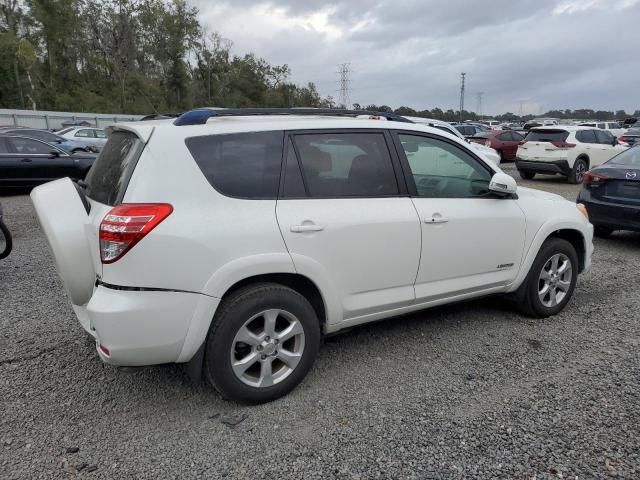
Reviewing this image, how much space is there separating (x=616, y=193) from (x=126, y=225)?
6.60 metres

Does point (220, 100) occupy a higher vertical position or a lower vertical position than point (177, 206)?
higher

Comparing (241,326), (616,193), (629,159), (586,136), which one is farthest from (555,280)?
(586,136)

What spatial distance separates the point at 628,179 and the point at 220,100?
215 feet

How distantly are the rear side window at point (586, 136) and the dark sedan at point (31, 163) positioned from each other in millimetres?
13469

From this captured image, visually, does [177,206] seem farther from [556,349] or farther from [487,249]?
[556,349]

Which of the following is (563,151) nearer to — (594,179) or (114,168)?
(594,179)

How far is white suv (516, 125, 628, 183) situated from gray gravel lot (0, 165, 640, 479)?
1129cm

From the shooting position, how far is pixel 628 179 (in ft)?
21.9

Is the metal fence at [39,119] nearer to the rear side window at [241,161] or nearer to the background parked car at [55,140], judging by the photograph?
the background parked car at [55,140]

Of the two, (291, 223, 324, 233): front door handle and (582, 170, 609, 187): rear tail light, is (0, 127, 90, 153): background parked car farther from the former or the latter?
(291, 223, 324, 233): front door handle

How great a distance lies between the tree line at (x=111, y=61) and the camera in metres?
47.6

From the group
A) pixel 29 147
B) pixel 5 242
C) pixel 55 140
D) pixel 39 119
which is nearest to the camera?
pixel 5 242

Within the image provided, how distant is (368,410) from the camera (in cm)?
300

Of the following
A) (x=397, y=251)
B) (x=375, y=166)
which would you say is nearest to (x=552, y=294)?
(x=397, y=251)
